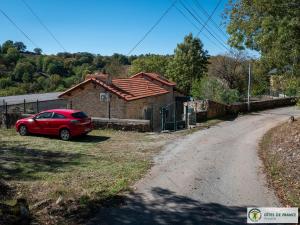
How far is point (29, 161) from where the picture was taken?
12320 millimetres

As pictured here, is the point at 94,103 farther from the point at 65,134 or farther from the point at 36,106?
the point at 36,106

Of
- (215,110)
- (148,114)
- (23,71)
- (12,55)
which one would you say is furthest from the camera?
(23,71)

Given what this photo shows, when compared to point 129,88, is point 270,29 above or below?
above

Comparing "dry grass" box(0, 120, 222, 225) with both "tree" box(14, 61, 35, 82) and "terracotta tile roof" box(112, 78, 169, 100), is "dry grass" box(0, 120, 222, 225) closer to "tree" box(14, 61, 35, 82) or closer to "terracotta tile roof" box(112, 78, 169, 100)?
"terracotta tile roof" box(112, 78, 169, 100)

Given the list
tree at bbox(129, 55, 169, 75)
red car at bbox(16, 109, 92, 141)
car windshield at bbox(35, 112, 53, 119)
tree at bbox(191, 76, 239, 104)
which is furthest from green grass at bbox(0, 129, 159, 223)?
tree at bbox(129, 55, 169, 75)

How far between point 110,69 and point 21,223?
183 feet

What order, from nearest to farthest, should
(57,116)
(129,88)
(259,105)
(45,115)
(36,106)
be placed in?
(57,116), (45,115), (129,88), (36,106), (259,105)

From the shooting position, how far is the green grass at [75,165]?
890 centimetres

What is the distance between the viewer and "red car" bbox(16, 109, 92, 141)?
683 inches

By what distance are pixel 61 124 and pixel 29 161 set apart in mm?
5305

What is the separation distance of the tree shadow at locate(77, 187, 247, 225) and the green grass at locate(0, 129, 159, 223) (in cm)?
72

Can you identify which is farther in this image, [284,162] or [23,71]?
[23,71]

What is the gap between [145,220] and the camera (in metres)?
7.26

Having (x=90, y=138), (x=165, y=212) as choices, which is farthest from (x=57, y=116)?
(x=165, y=212)
